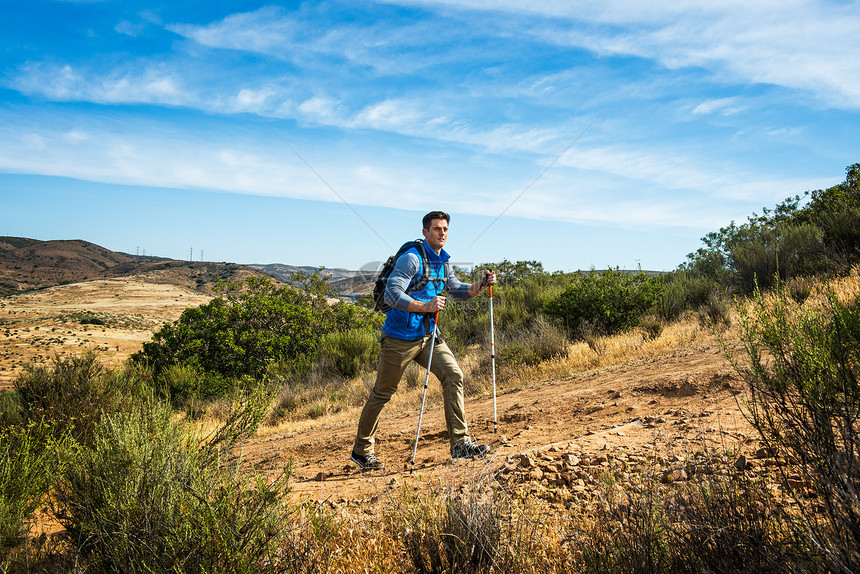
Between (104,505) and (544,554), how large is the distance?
2.66 metres

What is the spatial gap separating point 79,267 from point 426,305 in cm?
10760

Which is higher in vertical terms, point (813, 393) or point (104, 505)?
point (813, 393)

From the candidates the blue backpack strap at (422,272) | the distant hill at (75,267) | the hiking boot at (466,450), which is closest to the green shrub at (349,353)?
the blue backpack strap at (422,272)

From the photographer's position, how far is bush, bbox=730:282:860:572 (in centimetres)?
200

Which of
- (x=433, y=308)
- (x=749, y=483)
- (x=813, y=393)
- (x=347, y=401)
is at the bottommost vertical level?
(x=347, y=401)

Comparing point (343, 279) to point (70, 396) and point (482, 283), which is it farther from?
point (482, 283)

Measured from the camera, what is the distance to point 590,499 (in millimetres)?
3254

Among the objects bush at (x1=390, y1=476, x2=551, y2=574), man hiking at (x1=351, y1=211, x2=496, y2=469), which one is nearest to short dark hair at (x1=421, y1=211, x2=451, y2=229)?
man hiking at (x1=351, y1=211, x2=496, y2=469)

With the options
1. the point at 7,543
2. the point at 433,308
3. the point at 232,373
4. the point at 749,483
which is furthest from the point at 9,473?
the point at 232,373

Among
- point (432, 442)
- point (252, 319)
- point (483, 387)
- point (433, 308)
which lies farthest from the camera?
point (252, 319)

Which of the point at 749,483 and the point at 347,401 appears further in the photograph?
the point at 347,401

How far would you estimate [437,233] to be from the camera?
5.06m

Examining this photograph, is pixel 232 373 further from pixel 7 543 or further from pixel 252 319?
pixel 7 543

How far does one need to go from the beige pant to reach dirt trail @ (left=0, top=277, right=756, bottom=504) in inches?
12.5
